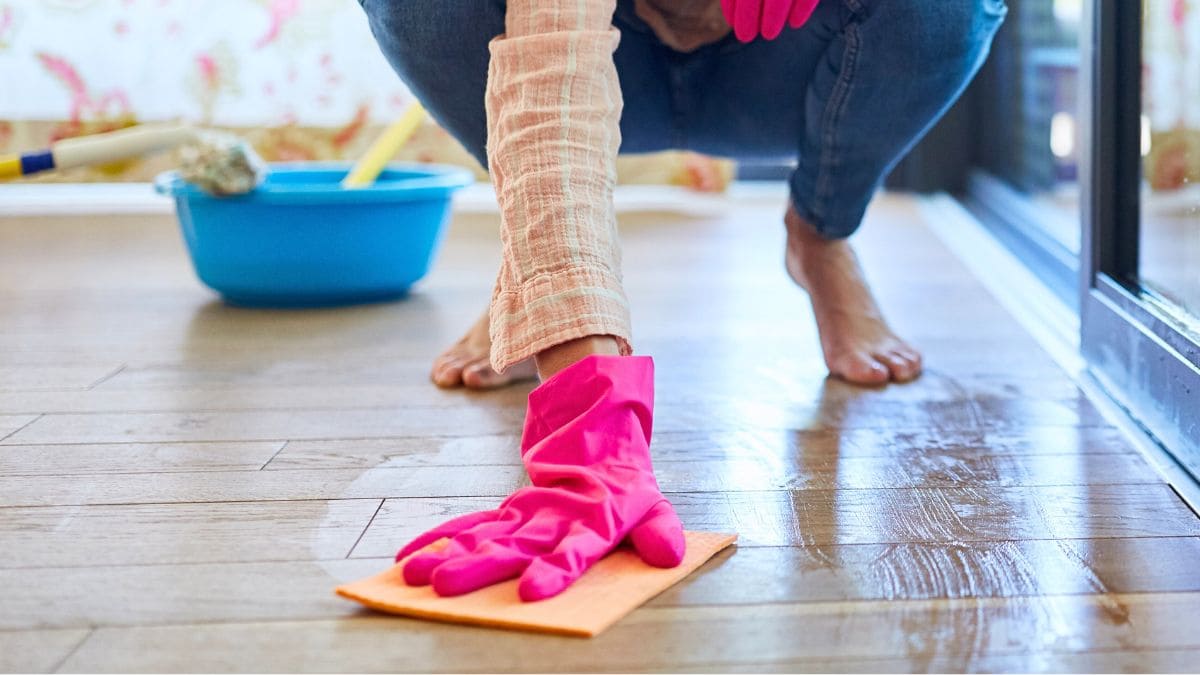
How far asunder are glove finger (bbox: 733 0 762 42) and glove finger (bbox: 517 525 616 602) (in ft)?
1.41

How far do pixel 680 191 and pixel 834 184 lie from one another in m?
1.41

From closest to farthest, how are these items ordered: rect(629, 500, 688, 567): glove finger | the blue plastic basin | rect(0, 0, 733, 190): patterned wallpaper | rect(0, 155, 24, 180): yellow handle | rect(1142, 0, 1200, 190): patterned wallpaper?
rect(629, 500, 688, 567): glove finger → rect(1142, 0, 1200, 190): patterned wallpaper → rect(0, 155, 24, 180): yellow handle → the blue plastic basin → rect(0, 0, 733, 190): patterned wallpaper

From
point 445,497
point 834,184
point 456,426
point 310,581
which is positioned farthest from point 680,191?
point 310,581

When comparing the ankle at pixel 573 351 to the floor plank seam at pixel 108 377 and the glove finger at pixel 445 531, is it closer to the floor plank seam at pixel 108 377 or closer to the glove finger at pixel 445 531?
the glove finger at pixel 445 531

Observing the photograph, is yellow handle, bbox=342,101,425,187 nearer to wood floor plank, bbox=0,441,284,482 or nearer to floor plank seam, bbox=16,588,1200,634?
wood floor plank, bbox=0,441,284,482

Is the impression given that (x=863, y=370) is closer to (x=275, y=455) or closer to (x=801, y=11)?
(x=801, y=11)

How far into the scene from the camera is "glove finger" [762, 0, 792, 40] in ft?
3.15

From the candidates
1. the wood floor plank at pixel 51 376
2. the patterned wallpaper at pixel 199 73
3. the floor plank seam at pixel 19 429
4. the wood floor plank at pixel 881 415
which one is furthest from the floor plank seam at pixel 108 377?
the patterned wallpaper at pixel 199 73

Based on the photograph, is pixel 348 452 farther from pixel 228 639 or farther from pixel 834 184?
pixel 834 184

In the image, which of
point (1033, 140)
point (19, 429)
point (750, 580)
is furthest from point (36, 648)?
point (1033, 140)

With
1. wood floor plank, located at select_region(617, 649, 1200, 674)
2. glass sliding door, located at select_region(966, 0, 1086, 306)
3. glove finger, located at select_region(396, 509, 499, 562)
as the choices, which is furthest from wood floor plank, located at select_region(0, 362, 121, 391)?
glass sliding door, located at select_region(966, 0, 1086, 306)

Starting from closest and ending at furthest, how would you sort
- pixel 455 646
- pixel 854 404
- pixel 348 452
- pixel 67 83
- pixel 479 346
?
1. pixel 455 646
2. pixel 348 452
3. pixel 854 404
4. pixel 479 346
5. pixel 67 83

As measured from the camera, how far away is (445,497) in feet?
3.03

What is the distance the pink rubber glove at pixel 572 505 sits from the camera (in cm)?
72
